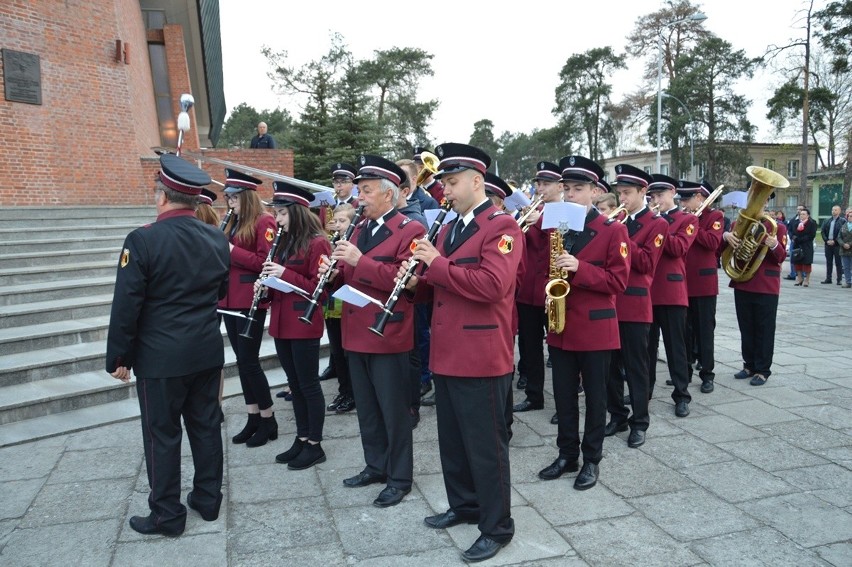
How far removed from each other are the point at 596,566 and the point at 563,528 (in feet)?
1.52

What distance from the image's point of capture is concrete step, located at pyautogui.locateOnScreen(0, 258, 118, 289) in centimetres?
847

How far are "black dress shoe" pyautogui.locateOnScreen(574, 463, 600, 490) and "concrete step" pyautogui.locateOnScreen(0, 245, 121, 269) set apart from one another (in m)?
7.70

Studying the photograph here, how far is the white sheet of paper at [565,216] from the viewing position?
4270 mm

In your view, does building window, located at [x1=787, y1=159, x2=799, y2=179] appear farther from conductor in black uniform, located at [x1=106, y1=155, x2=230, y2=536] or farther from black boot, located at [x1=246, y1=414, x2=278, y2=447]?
conductor in black uniform, located at [x1=106, y1=155, x2=230, y2=536]

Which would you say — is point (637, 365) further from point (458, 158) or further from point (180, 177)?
point (180, 177)

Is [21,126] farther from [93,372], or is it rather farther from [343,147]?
[343,147]

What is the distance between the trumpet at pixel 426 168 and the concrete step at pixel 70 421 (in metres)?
3.71

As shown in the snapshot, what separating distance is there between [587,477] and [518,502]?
574mm

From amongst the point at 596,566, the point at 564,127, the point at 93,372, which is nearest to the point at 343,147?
the point at 93,372

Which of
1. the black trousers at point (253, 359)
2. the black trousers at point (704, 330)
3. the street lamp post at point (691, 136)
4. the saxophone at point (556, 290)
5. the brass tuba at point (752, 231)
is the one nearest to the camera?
the saxophone at point (556, 290)

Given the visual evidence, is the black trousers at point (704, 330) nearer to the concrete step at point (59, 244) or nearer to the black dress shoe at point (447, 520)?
the black dress shoe at point (447, 520)

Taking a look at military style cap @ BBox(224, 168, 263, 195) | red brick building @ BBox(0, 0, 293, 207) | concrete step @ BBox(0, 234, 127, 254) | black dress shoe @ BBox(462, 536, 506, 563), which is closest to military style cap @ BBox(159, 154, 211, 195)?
military style cap @ BBox(224, 168, 263, 195)

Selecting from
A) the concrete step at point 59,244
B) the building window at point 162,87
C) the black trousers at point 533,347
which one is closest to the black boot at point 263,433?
the black trousers at point 533,347

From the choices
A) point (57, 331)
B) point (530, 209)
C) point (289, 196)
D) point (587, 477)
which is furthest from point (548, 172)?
point (57, 331)
